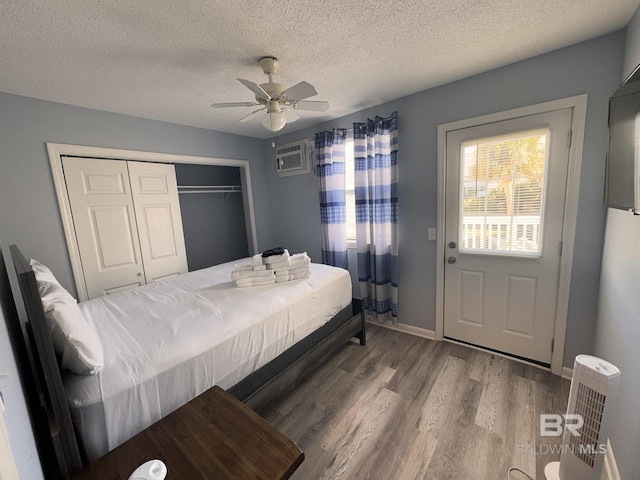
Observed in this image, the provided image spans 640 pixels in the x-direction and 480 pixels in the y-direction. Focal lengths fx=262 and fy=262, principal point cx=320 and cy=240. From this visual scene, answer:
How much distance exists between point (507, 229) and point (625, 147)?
3.27ft

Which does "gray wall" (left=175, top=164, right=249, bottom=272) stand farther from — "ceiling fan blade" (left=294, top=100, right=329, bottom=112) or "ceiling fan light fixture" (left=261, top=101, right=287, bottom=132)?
"ceiling fan blade" (left=294, top=100, right=329, bottom=112)

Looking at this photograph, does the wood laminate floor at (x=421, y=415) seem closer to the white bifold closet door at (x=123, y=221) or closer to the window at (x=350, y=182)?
the window at (x=350, y=182)

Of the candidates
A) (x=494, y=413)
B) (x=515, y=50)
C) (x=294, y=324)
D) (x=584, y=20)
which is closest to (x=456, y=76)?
(x=515, y=50)

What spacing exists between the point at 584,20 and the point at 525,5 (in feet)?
1.60

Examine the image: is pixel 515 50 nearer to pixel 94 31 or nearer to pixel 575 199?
pixel 575 199

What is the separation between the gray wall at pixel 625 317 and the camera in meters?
1.19

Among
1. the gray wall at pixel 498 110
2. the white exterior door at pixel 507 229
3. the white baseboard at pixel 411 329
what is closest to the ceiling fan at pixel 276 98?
the gray wall at pixel 498 110

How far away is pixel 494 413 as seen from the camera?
1.79 m

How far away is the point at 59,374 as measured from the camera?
94 cm

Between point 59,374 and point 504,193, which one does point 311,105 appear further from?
point 59,374

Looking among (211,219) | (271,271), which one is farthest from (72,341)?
(211,219)

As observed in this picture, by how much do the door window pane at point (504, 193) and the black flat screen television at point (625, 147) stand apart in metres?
0.57

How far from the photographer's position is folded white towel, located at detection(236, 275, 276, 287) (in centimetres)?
224

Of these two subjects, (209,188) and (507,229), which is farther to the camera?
(209,188)
